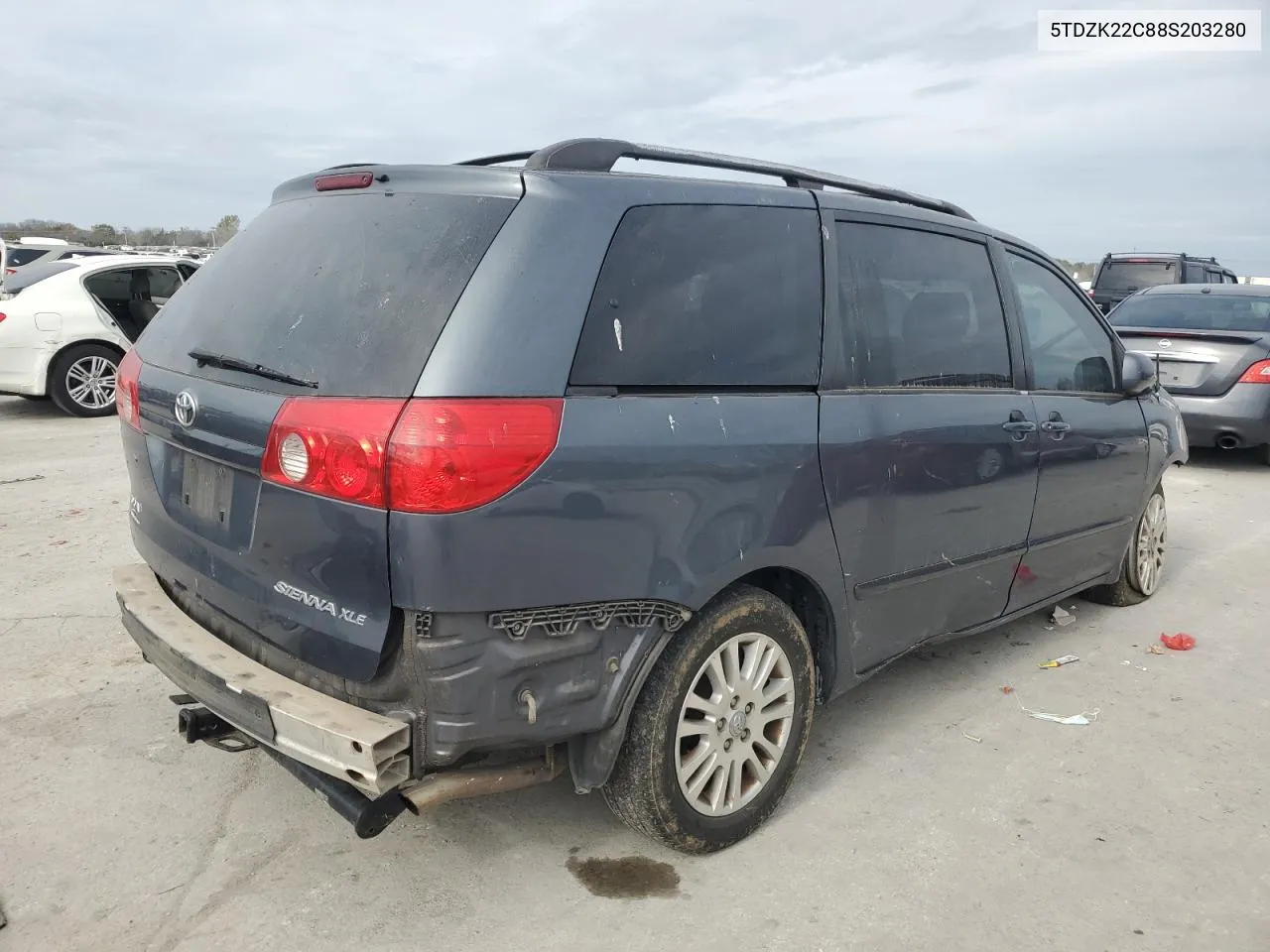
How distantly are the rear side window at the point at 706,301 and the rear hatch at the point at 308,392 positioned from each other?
1.14ft

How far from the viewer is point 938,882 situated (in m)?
2.78

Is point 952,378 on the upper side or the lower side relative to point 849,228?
lower

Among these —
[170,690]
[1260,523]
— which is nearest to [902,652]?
[170,690]

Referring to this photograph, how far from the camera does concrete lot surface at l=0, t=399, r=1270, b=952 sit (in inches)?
100

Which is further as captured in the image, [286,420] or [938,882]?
[938,882]

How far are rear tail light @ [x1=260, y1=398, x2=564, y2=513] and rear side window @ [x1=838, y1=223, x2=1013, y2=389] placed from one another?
4.18 ft

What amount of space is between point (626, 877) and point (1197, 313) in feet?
30.7

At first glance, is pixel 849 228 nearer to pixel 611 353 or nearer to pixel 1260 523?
pixel 611 353

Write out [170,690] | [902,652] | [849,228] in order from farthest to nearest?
1. [170,690]
2. [902,652]
3. [849,228]

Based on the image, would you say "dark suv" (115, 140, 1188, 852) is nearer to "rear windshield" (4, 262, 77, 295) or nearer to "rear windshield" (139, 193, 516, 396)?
"rear windshield" (139, 193, 516, 396)

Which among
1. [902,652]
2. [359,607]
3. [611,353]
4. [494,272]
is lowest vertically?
[902,652]

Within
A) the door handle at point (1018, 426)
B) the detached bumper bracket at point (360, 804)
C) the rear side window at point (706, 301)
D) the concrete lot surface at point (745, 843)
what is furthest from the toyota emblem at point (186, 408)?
the door handle at point (1018, 426)

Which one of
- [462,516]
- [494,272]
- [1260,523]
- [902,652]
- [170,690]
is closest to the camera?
[462,516]

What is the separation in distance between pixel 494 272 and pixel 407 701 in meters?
1.02
